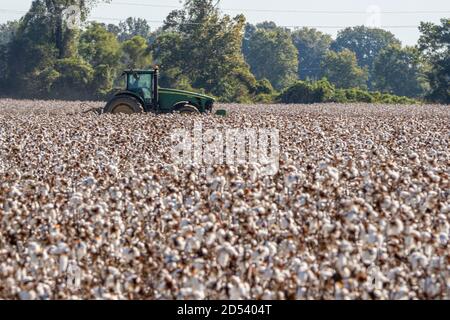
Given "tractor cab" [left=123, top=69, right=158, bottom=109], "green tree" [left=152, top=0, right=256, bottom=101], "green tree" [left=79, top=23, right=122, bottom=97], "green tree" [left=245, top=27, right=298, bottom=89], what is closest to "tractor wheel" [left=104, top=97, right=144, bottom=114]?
"tractor cab" [left=123, top=69, right=158, bottom=109]

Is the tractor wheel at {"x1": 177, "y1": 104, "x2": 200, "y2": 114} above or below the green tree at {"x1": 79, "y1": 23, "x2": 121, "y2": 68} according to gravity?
below

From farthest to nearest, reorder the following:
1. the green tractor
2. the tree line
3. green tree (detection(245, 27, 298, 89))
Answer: green tree (detection(245, 27, 298, 89)) → the tree line → the green tractor

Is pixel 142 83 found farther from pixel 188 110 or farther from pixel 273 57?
pixel 273 57

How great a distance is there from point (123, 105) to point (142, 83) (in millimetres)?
1027

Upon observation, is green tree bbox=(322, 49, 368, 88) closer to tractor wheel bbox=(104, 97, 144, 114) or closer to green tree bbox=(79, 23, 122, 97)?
green tree bbox=(79, 23, 122, 97)

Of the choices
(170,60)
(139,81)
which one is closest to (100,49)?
(170,60)

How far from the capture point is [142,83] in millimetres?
31438

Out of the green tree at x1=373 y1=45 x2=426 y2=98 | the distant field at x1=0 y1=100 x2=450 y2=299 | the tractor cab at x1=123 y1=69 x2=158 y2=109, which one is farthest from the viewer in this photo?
the green tree at x1=373 y1=45 x2=426 y2=98

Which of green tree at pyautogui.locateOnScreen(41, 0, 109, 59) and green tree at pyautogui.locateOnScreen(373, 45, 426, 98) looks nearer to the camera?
green tree at pyautogui.locateOnScreen(41, 0, 109, 59)

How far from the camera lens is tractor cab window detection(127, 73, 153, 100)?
31.4m

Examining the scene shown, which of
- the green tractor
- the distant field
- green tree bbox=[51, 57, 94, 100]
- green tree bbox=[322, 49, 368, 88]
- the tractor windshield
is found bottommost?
the distant field

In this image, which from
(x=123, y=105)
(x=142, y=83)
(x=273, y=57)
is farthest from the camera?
(x=273, y=57)

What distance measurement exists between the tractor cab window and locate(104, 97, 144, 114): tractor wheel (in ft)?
2.22

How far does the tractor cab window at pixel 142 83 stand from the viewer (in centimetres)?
3138
